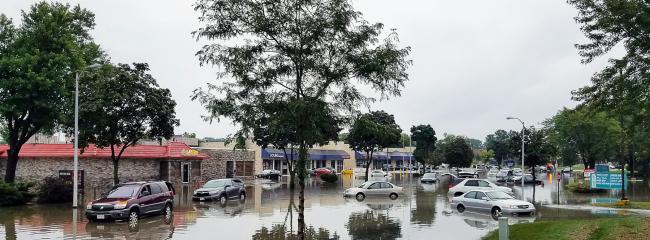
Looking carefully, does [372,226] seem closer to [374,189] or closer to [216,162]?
[374,189]

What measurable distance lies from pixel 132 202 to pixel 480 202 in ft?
51.8

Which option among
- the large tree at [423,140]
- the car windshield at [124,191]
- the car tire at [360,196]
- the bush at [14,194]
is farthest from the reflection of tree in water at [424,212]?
the large tree at [423,140]

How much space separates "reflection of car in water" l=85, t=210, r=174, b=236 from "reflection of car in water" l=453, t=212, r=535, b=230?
1192cm

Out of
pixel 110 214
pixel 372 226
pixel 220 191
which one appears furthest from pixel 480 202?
pixel 110 214

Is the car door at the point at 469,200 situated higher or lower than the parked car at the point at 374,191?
higher

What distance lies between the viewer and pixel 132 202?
73.3ft

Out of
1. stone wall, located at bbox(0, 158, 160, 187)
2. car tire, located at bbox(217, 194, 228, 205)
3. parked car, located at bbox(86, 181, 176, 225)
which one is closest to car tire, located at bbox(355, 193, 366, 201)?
car tire, located at bbox(217, 194, 228, 205)

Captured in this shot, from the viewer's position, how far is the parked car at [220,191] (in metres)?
33.2

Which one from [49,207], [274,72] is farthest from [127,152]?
[274,72]

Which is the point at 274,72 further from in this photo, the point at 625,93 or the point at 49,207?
the point at 49,207

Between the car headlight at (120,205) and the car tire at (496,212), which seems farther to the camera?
the car tire at (496,212)

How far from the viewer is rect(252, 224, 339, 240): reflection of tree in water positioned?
18.5 m

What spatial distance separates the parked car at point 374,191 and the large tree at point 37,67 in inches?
732

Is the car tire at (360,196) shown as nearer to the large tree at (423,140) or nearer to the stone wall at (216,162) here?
the stone wall at (216,162)
